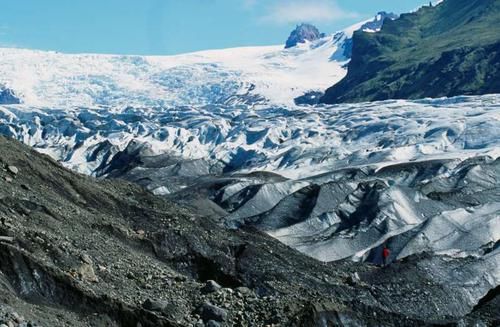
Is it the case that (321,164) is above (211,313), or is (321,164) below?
below

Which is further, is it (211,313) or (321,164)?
(321,164)

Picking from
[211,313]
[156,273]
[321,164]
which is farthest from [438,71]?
[211,313]

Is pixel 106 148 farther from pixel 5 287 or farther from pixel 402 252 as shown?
pixel 5 287

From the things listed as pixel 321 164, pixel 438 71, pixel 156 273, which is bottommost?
pixel 321 164

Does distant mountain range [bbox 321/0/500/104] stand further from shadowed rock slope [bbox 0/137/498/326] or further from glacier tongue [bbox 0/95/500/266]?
shadowed rock slope [bbox 0/137/498/326]

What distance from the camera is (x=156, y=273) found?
20.3m

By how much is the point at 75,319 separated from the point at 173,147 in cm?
10022

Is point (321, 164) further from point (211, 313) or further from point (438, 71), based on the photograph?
point (438, 71)

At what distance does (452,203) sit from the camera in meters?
51.0

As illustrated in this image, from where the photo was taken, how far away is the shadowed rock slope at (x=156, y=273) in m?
16.1

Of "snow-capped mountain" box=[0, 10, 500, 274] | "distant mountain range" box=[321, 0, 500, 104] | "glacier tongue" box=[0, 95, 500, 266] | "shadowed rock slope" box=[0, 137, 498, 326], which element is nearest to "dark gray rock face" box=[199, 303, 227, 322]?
"shadowed rock slope" box=[0, 137, 498, 326]

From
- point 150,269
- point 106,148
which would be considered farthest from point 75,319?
point 106,148

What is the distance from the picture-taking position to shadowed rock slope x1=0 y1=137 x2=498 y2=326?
1606cm

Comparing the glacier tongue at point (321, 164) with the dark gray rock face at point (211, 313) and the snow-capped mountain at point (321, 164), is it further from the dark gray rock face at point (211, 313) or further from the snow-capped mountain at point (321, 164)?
the dark gray rock face at point (211, 313)
